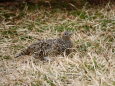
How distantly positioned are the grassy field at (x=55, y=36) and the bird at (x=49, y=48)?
105 mm

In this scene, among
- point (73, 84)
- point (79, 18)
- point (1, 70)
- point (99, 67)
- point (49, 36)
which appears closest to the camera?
point (73, 84)

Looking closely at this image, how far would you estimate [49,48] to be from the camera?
600 centimetres

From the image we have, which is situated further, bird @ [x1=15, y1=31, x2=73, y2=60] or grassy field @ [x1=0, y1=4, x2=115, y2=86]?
bird @ [x1=15, y1=31, x2=73, y2=60]

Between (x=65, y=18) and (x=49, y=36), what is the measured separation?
3.28 feet

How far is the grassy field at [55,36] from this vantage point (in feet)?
16.6

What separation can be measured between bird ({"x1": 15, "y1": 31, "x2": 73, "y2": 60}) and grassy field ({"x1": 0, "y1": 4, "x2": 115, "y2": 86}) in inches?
4.1

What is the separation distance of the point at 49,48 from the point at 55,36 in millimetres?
920

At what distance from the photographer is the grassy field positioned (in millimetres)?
5047

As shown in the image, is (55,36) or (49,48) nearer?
(49,48)

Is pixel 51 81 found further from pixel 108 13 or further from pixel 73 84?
pixel 108 13

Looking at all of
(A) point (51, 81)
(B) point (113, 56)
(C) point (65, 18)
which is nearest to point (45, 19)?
(C) point (65, 18)

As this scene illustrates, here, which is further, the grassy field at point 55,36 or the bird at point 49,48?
the bird at point 49,48

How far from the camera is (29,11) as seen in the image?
8141 mm

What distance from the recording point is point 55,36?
690 centimetres
